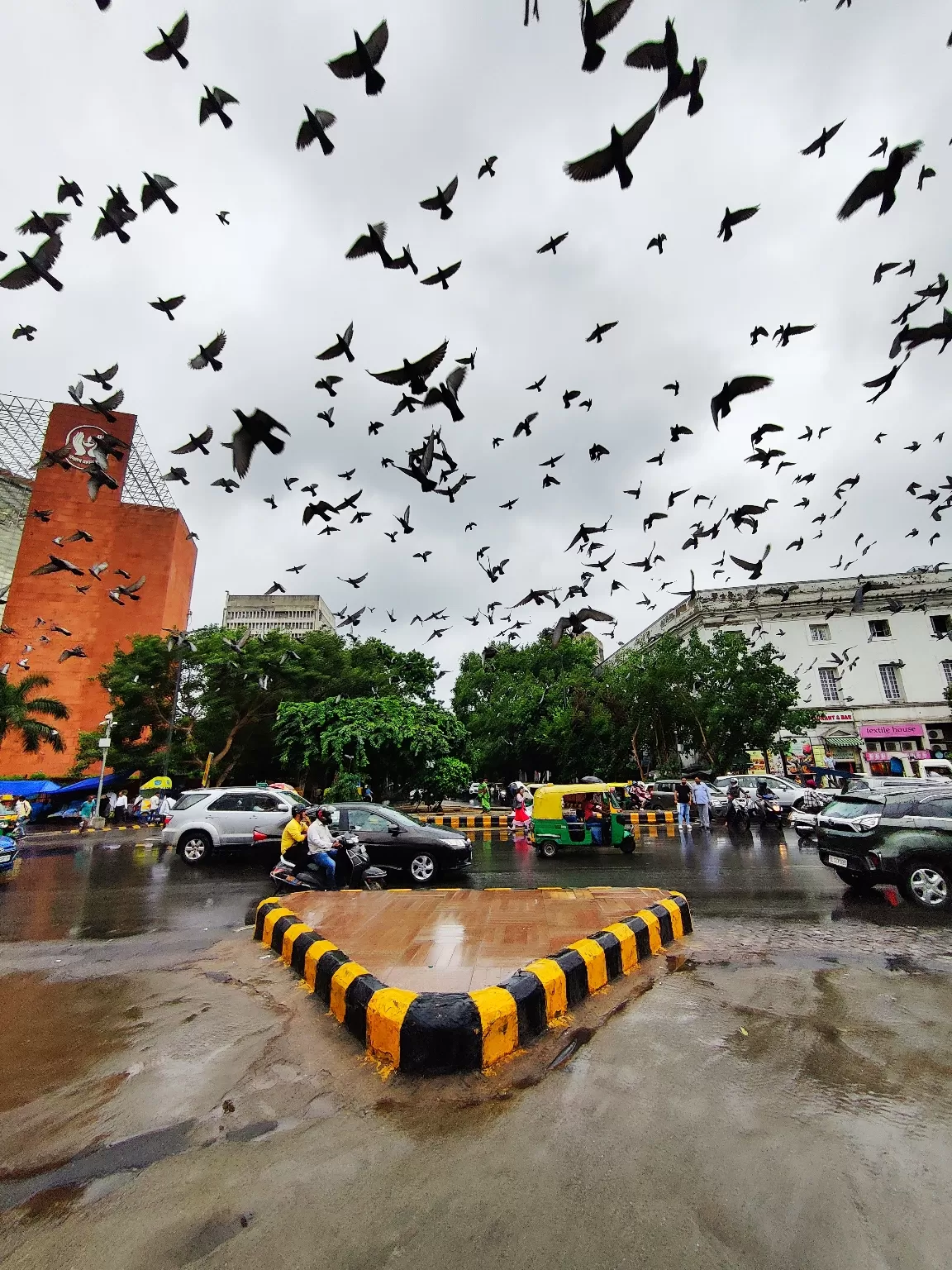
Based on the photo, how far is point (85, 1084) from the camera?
9.67ft

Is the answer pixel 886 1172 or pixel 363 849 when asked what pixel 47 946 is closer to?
pixel 363 849

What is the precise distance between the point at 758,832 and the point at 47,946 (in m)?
16.1

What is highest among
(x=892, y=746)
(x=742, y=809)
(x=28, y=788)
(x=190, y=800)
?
(x=892, y=746)

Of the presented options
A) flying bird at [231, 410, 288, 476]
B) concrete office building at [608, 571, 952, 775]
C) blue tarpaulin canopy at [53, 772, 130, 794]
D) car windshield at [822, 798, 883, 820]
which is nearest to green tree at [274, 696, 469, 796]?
car windshield at [822, 798, 883, 820]

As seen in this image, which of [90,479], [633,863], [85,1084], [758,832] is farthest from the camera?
[758,832]

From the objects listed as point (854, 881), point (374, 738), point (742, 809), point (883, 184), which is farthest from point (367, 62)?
point (742, 809)

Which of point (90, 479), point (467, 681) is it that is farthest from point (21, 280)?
point (467, 681)

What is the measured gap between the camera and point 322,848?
822 centimetres

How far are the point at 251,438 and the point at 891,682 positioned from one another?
143 ft

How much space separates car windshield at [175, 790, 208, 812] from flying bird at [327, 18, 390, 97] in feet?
39.3

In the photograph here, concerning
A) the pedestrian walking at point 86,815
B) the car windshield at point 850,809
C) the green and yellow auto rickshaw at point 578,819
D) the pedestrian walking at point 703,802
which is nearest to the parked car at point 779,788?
the pedestrian walking at point 703,802

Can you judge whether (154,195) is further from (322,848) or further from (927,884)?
(927,884)

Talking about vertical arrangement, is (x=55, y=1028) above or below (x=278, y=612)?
below

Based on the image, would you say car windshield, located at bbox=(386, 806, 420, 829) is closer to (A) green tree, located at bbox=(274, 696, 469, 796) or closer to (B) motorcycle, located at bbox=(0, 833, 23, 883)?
(B) motorcycle, located at bbox=(0, 833, 23, 883)
